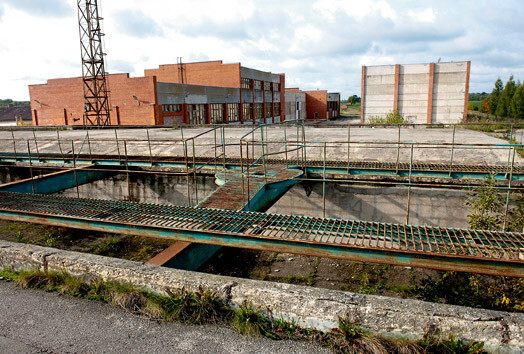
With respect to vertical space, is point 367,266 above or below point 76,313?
below

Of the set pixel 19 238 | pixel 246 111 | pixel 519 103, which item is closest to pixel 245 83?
pixel 246 111

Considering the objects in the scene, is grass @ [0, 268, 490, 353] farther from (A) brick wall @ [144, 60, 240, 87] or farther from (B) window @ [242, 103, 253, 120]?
(B) window @ [242, 103, 253, 120]

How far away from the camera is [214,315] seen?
371 centimetres

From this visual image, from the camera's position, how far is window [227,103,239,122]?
43.3 meters

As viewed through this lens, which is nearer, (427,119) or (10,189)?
(10,189)

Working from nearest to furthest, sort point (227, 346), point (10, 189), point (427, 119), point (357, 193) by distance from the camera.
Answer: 1. point (227, 346)
2. point (10, 189)
3. point (357, 193)
4. point (427, 119)

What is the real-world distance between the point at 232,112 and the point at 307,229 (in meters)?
39.7

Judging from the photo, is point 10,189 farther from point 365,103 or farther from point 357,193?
point 365,103

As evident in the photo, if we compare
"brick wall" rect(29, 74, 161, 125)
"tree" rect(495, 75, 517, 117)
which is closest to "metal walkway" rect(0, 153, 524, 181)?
"brick wall" rect(29, 74, 161, 125)

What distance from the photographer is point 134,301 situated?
3988 mm

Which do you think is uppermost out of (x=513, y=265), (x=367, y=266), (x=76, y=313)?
(x=513, y=265)

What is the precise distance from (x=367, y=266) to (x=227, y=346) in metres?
4.58

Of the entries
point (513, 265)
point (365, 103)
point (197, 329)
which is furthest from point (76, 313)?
point (365, 103)

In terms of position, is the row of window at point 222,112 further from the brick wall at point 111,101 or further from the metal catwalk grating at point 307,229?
the metal catwalk grating at point 307,229
